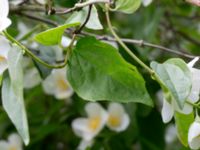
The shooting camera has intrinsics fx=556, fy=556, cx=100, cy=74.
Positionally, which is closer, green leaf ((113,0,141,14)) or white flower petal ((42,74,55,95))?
green leaf ((113,0,141,14))

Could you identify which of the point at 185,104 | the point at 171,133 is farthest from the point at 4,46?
the point at 171,133

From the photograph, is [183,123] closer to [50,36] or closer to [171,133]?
[50,36]

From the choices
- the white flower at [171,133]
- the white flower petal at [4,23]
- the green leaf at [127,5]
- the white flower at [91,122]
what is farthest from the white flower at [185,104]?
the white flower at [171,133]

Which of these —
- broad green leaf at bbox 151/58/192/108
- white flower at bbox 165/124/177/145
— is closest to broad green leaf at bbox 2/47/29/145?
broad green leaf at bbox 151/58/192/108

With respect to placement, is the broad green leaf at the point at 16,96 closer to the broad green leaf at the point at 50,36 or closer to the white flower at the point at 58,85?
the broad green leaf at the point at 50,36

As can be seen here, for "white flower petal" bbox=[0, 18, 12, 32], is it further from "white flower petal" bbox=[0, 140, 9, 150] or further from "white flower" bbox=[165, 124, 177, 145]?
"white flower" bbox=[165, 124, 177, 145]

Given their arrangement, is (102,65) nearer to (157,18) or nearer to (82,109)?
(82,109)
